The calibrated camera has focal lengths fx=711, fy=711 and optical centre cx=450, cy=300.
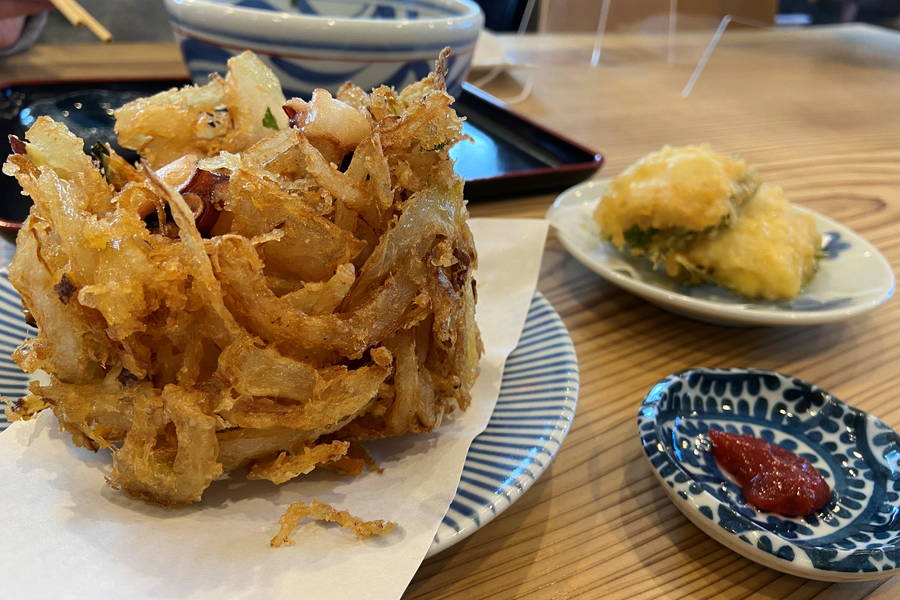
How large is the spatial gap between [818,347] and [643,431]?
2.55ft

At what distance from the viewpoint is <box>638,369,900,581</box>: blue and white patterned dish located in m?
1.02

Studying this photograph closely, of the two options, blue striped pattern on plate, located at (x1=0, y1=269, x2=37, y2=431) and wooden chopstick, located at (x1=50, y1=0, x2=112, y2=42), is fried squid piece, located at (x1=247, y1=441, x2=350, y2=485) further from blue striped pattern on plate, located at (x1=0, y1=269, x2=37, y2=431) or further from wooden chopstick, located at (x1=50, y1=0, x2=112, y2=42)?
wooden chopstick, located at (x1=50, y1=0, x2=112, y2=42)

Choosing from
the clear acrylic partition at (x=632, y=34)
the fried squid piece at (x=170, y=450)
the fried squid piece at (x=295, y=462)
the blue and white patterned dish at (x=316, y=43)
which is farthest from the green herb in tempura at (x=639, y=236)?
the clear acrylic partition at (x=632, y=34)

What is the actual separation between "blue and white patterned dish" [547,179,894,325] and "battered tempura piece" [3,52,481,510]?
0.75 metres

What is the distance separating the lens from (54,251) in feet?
3.11

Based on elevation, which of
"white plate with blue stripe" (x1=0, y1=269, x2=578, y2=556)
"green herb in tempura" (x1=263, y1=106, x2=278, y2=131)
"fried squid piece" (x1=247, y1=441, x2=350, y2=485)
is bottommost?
"white plate with blue stripe" (x1=0, y1=269, x2=578, y2=556)

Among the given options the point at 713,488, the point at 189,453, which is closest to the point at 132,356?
the point at 189,453

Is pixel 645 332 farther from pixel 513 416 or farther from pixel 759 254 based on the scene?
pixel 513 416

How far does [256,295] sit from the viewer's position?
36.9 inches

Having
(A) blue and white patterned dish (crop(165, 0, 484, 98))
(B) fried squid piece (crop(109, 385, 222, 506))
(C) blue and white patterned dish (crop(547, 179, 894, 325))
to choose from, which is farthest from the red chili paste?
(A) blue and white patterned dish (crop(165, 0, 484, 98))

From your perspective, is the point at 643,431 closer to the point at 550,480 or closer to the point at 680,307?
the point at 550,480

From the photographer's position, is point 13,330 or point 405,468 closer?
point 405,468

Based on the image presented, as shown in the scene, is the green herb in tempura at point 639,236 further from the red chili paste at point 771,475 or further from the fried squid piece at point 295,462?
the fried squid piece at point 295,462

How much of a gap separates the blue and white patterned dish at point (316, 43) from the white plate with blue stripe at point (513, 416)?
1007 millimetres
